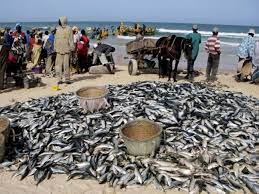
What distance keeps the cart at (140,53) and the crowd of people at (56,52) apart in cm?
98

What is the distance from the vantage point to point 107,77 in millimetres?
16094

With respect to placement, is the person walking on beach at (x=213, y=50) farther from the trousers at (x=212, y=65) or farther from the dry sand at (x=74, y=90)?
the dry sand at (x=74, y=90)

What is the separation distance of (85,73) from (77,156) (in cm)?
1006

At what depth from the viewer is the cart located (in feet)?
50.2

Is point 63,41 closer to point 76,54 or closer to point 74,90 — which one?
point 74,90

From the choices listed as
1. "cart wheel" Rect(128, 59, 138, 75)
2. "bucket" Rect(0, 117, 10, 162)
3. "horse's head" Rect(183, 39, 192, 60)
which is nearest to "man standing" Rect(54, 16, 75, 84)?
"cart wheel" Rect(128, 59, 138, 75)

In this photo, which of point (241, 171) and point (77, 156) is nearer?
point (241, 171)

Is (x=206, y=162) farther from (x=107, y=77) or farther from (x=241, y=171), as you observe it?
(x=107, y=77)

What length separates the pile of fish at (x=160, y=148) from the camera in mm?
6418

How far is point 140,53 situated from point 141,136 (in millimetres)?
8776

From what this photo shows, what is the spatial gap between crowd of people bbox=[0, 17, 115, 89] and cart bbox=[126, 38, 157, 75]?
38.4 inches

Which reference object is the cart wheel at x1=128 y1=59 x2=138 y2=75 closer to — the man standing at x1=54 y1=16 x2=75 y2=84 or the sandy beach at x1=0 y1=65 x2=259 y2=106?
the sandy beach at x1=0 y1=65 x2=259 y2=106

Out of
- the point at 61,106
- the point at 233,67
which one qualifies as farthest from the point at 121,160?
the point at 233,67

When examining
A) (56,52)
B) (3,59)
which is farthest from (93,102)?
(56,52)
